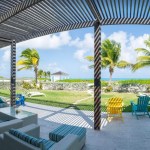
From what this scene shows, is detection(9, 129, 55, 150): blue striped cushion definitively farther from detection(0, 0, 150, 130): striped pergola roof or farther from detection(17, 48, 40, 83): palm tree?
detection(17, 48, 40, 83): palm tree

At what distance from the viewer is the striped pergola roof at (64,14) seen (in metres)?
6.82

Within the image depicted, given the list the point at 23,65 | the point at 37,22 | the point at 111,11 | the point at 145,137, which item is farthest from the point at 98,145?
the point at 23,65

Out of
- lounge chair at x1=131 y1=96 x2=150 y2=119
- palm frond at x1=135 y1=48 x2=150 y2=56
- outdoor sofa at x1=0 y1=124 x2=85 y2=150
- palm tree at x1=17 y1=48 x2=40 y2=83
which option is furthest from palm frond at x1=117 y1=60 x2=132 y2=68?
outdoor sofa at x1=0 y1=124 x2=85 y2=150

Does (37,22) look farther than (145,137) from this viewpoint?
Yes

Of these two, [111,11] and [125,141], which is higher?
[111,11]

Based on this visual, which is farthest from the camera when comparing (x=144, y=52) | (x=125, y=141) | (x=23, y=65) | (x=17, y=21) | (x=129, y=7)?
(x=23, y=65)

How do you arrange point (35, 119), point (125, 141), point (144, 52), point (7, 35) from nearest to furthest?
point (125, 141)
point (35, 119)
point (7, 35)
point (144, 52)

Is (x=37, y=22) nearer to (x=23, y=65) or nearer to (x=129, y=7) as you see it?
(x=129, y=7)

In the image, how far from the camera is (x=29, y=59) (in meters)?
33.7

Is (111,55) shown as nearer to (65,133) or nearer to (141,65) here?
(141,65)

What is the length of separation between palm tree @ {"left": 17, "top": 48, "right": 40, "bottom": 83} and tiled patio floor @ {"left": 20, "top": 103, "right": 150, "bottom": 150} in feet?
77.1

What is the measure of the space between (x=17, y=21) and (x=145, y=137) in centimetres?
630

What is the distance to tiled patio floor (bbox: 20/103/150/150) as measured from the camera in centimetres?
610

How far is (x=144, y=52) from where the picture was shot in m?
21.4
